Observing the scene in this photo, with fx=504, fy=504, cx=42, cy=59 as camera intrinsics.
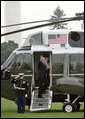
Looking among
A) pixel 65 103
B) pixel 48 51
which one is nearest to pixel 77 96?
pixel 65 103

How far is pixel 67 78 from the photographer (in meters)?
18.3

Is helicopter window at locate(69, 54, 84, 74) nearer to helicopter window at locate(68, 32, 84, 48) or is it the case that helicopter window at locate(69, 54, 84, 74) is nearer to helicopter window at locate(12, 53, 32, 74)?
helicopter window at locate(68, 32, 84, 48)

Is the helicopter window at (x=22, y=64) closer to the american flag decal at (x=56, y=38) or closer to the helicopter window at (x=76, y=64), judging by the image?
the american flag decal at (x=56, y=38)

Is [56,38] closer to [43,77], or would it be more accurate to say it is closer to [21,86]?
[43,77]

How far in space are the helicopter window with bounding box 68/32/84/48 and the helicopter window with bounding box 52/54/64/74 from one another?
2.29ft

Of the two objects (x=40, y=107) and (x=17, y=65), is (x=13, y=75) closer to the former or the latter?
(x=17, y=65)

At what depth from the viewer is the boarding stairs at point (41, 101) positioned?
18094 mm

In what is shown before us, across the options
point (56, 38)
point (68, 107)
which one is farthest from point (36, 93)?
Answer: point (56, 38)

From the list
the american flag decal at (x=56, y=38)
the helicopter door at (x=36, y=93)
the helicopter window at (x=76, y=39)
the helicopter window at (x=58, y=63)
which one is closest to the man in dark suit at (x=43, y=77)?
the helicopter door at (x=36, y=93)

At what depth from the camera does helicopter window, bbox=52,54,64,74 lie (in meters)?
18.7

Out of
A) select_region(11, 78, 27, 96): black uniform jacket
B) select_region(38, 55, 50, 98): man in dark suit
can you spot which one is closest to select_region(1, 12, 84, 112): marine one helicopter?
select_region(38, 55, 50, 98): man in dark suit

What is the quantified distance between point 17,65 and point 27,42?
1.25 metres

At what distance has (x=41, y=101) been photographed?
1841cm

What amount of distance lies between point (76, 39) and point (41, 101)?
2702 millimetres
